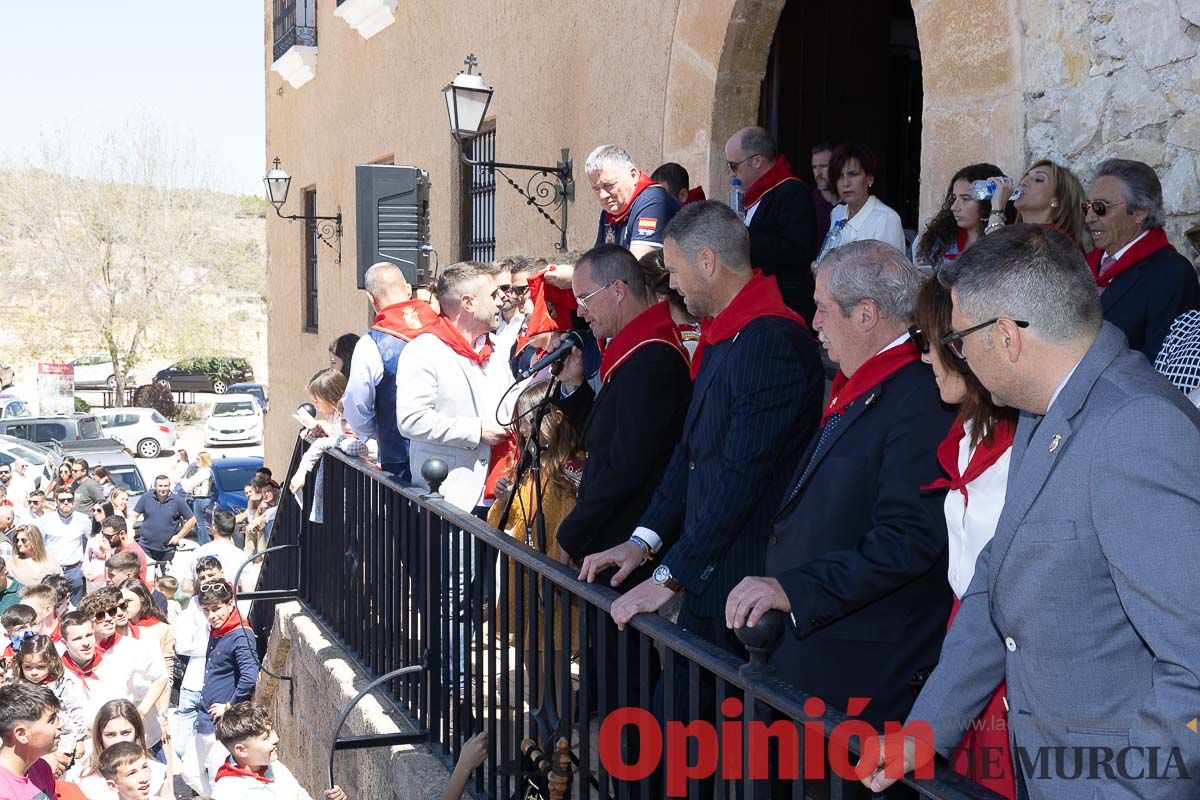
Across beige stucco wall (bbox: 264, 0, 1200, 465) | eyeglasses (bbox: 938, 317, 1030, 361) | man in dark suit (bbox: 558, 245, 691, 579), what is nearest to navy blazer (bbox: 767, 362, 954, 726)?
eyeglasses (bbox: 938, 317, 1030, 361)

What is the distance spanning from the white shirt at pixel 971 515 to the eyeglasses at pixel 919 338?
217 millimetres

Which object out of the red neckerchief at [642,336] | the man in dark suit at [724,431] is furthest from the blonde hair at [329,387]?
the man in dark suit at [724,431]

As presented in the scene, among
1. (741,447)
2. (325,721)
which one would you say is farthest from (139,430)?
(741,447)

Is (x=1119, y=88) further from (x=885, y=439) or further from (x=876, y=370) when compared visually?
(x=885, y=439)

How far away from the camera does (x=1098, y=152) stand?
417 centimetres

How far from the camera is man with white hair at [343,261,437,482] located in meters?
5.33

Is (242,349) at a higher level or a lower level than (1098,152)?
lower

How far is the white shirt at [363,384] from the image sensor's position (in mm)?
5309

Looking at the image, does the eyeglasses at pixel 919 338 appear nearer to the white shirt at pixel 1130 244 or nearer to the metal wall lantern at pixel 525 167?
the white shirt at pixel 1130 244

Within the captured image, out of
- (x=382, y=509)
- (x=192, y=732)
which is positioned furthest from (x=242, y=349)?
(x=382, y=509)

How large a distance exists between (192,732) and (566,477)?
5.21 m

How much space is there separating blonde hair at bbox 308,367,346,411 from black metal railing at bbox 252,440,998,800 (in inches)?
19.4

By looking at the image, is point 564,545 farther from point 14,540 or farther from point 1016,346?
point 14,540

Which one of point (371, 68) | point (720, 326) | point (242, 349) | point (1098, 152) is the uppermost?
point (371, 68)
